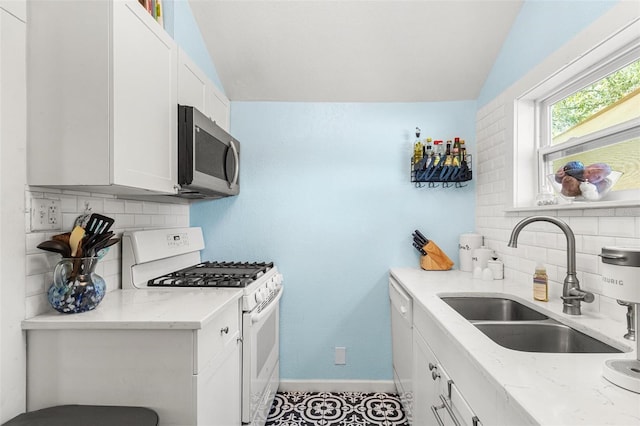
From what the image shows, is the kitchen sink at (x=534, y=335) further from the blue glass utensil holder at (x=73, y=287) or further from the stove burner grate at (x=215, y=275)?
the blue glass utensil holder at (x=73, y=287)

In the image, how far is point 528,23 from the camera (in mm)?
2008

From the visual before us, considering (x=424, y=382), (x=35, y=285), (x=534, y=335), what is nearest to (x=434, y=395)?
(x=424, y=382)

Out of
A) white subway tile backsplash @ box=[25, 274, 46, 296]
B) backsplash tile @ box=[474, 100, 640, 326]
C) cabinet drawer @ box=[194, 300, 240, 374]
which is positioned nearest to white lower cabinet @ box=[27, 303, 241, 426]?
cabinet drawer @ box=[194, 300, 240, 374]

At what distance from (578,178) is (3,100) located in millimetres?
2360

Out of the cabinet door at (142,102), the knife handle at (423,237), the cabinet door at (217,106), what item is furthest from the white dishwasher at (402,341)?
the cabinet door at (217,106)

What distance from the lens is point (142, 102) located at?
1.48 meters

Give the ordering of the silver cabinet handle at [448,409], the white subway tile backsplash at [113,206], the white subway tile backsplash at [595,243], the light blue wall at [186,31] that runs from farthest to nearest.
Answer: the light blue wall at [186,31]
the white subway tile backsplash at [113,206]
the white subway tile backsplash at [595,243]
the silver cabinet handle at [448,409]

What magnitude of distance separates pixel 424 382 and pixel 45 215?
178 cm

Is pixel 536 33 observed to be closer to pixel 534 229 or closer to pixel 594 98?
pixel 594 98

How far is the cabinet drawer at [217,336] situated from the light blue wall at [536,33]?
80.9 inches

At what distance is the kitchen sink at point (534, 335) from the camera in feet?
4.36

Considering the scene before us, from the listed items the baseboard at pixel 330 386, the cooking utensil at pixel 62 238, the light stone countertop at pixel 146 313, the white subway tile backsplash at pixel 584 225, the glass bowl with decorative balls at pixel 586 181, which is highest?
the glass bowl with decorative balls at pixel 586 181

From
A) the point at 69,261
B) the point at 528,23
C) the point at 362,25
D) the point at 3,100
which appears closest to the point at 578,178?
the point at 528,23

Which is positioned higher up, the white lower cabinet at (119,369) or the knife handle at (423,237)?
the knife handle at (423,237)
